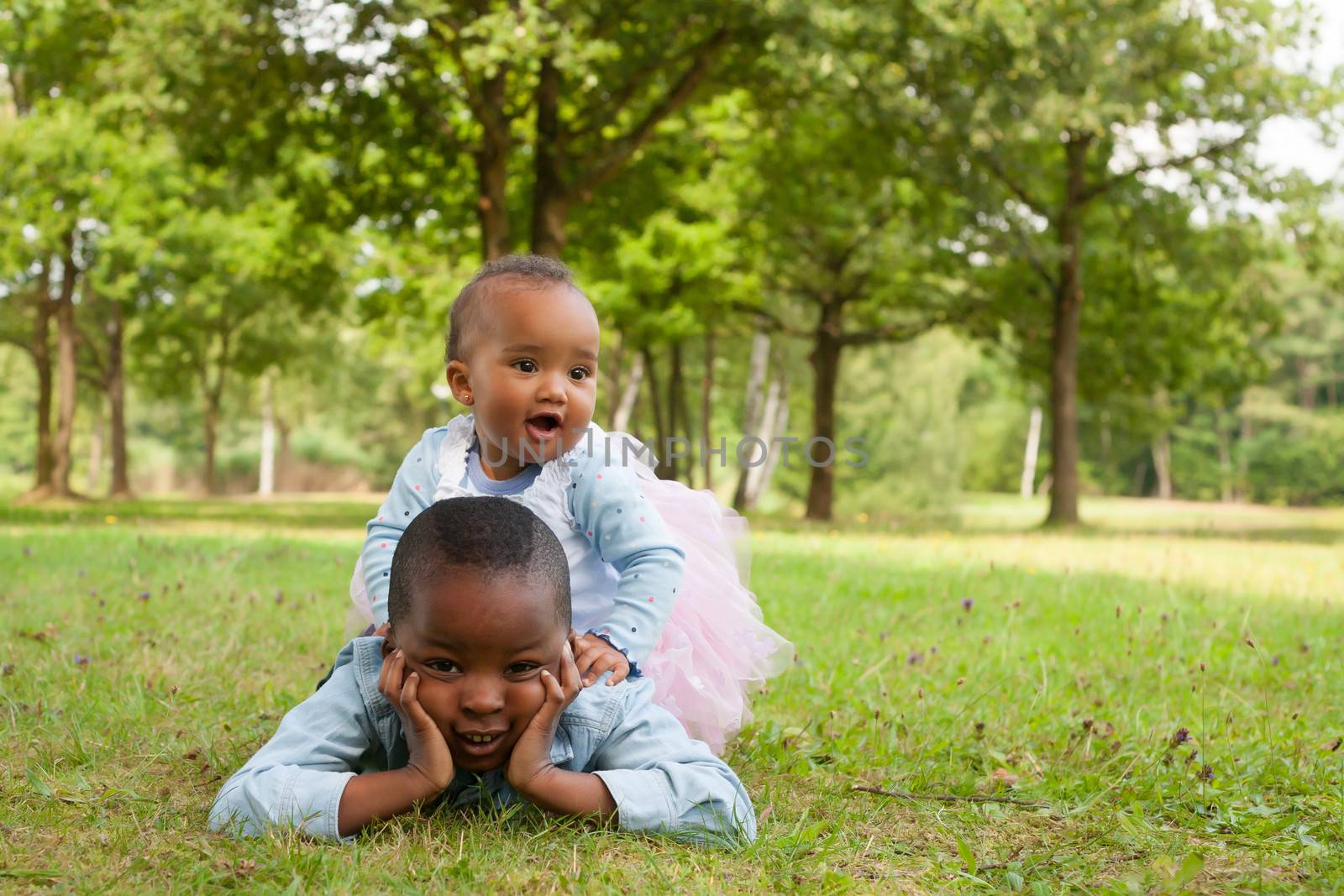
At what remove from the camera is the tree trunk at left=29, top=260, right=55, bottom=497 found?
2248 centimetres

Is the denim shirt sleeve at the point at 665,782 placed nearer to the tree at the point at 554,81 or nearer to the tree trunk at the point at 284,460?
the tree at the point at 554,81

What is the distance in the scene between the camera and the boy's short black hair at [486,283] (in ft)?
11.5

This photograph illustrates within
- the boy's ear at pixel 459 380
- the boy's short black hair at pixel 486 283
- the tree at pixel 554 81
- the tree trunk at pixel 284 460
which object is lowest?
the tree trunk at pixel 284 460

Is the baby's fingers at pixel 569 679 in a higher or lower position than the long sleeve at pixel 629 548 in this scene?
lower

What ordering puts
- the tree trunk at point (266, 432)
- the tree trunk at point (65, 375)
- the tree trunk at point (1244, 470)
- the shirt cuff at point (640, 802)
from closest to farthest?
1. the shirt cuff at point (640, 802)
2. the tree trunk at point (65, 375)
3. the tree trunk at point (266, 432)
4. the tree trunk at point (1244, 470)

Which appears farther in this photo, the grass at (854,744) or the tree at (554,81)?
the tree at (554,81)

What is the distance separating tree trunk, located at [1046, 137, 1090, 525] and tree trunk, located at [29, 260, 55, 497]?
18952 mm

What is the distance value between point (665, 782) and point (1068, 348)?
65.0ft

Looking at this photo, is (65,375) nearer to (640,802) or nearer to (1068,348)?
(1068,348)

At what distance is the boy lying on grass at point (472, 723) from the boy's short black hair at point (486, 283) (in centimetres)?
70

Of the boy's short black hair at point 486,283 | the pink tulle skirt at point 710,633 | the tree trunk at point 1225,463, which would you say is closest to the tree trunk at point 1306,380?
the tree trunk at point 1225,463

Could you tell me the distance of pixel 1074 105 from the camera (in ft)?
51.4

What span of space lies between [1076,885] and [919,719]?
1.70 metres

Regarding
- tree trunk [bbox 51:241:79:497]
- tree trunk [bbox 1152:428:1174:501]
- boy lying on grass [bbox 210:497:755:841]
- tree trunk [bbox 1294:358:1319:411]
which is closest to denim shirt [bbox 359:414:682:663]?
boy lying on grass [bbox 210:497:755:841]
